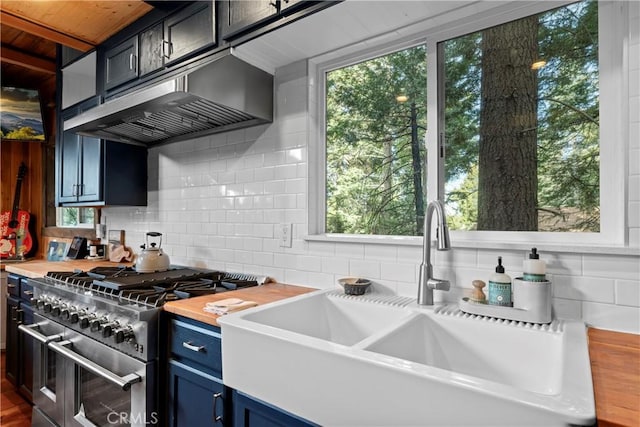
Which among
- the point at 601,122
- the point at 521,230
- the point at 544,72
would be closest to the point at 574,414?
the point at 521,230

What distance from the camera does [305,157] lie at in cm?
178

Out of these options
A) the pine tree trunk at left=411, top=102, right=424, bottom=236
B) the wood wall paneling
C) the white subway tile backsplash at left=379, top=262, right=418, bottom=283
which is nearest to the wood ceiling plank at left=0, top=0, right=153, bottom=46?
the pine tree trunk at left=411, top=102, right=424, bottom=236

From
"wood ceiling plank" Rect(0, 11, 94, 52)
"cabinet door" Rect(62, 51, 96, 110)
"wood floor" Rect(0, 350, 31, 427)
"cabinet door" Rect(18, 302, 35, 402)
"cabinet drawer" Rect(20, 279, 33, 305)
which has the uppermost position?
"wood ceiling plank" Rect(0, 11, 94, 52)

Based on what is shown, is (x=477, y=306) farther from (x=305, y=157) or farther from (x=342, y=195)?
(x=305, y=157)

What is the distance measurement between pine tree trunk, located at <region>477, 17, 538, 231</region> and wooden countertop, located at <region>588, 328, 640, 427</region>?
445mm

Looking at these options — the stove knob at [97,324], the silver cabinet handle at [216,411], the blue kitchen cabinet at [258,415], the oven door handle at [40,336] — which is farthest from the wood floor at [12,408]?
the blue kitchen cabinet at [258,415]

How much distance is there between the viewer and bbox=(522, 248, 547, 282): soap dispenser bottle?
1.07 metres

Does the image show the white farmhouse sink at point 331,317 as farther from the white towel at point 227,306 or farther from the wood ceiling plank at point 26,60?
the wood ceiling plank at point 26,60

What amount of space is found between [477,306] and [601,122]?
0.77 m

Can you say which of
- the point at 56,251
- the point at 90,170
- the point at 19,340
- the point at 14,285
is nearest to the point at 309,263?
the point at 90,170

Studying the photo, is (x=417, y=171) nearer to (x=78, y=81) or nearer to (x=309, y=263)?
(x=309, y=263)

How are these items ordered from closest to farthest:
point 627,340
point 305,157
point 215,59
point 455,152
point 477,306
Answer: point 627,340, point 477,306, point 455,152, point 215,59, point 305,157

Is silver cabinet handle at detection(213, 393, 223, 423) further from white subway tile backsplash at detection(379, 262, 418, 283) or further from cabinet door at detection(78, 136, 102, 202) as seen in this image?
cabinet door at detection(78, 136, 102, 202)

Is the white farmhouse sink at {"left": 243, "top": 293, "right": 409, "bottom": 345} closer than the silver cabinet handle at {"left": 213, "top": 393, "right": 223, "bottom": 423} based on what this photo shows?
No
